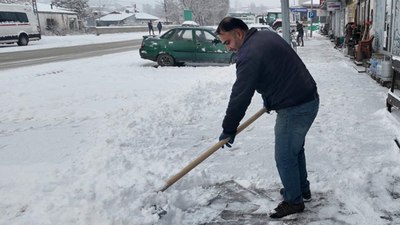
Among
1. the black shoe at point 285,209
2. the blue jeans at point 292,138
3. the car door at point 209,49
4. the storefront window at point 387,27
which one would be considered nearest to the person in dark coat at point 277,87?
the blue jeans at point 292,138

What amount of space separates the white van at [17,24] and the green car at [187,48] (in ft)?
51.8

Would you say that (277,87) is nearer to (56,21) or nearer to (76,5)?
(56,21)

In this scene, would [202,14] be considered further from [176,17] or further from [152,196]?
[152,196]

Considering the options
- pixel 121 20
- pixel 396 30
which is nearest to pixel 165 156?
pixel 396 30

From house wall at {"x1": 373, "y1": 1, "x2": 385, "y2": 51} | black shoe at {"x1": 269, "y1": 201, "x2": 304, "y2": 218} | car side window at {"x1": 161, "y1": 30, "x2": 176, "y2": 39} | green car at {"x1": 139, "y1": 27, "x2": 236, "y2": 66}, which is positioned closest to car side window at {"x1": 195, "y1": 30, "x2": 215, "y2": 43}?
green car at {"x1": 139, "y1": 27, "x2": 236, "y2": 66}

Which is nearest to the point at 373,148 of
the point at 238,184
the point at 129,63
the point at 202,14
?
the point at 238,184

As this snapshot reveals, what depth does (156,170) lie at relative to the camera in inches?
168

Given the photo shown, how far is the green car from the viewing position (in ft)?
44.1

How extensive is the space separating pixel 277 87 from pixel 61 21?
57.1 metres

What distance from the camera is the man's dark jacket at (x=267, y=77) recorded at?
280 cm

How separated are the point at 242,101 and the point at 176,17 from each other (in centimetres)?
8078

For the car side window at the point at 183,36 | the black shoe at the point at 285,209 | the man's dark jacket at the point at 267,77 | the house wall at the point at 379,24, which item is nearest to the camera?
the man's dark jacket at the point at 267,77

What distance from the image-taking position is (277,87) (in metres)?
2.94

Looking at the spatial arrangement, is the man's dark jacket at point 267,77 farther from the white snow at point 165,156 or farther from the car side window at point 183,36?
the car side window at point 183,36
